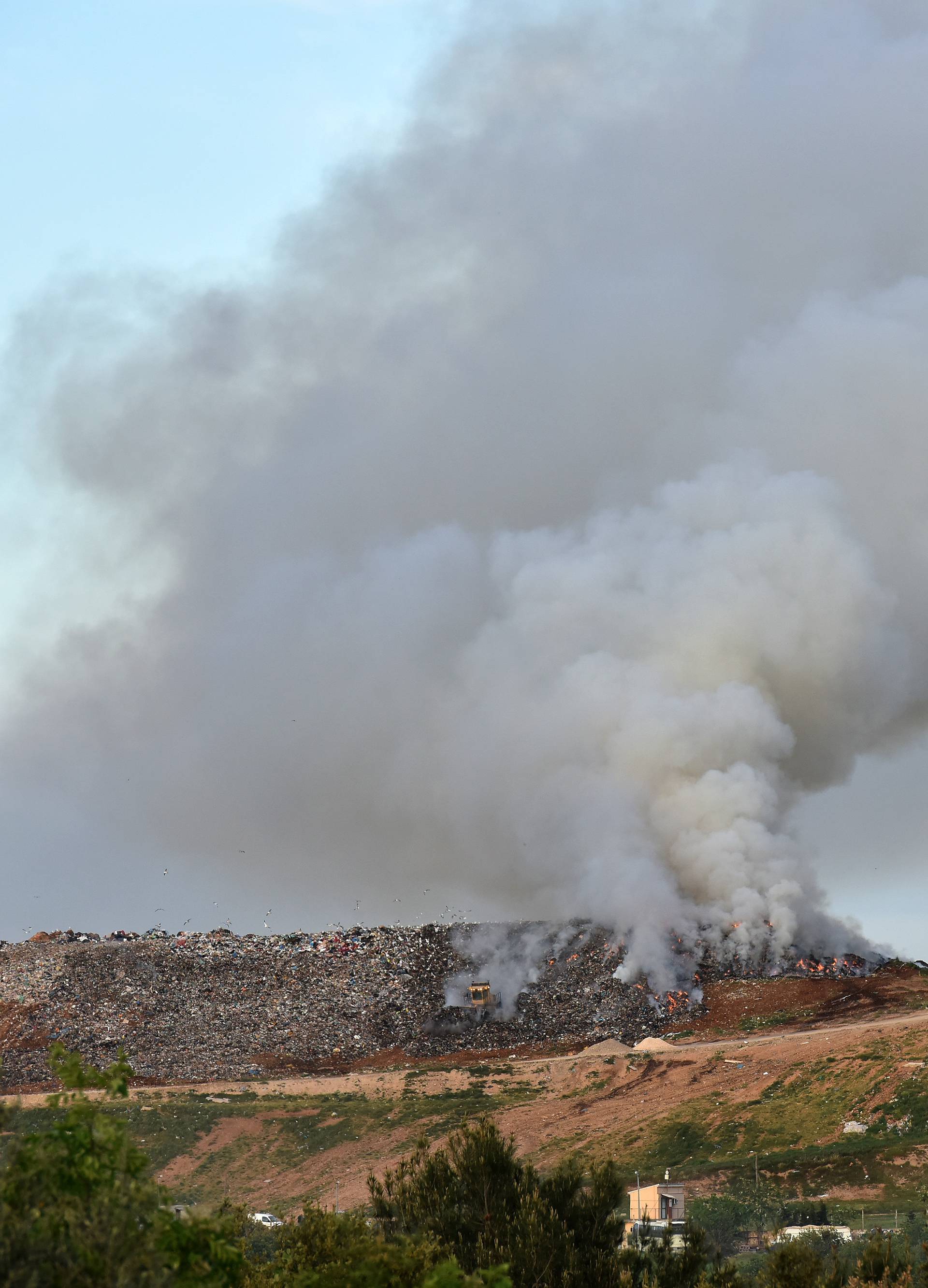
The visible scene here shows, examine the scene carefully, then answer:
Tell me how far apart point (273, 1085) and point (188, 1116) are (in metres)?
8.39

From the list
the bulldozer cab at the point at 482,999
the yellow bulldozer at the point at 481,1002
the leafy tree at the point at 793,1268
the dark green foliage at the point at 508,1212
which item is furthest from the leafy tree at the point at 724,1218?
the bulldozer cab at the point at 482,999

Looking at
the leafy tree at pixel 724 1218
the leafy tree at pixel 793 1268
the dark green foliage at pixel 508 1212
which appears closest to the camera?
the leafy tree at pixel 793 1268

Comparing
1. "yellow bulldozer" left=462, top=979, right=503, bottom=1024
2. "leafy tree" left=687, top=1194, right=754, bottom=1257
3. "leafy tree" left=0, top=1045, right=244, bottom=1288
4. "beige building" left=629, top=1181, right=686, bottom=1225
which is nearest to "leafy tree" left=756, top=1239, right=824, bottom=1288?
"leafy tree" left=0, top=1045, right=244, bottom=1288

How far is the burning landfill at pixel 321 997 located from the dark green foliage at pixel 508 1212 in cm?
5940

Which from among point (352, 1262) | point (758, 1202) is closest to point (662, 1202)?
point (758, 1202)

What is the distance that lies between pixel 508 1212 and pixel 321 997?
75.1 m

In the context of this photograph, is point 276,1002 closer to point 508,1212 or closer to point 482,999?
point 482,999

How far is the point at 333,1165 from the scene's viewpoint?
57781 millimetres

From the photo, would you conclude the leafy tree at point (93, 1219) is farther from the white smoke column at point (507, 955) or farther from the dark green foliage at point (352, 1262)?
the white smoke column at point (507, 955)

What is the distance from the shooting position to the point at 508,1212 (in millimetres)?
18516

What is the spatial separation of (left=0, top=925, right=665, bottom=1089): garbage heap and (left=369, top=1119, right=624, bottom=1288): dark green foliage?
5921 cm

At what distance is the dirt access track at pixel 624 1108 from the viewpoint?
50688mm

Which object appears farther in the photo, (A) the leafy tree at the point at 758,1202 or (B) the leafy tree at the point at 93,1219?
(A) the leafy tree at the point at 758,1202

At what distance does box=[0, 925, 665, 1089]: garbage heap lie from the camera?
79750 millimetres
